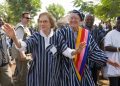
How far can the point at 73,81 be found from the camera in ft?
18.7

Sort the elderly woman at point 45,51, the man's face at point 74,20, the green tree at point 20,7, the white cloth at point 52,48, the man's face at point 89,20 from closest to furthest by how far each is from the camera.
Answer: the white cloth at point 52,48
the elderly woman at point 45,51
the man's face at point 74,20
the man's face at point 89,20
the green tree at point 20,7

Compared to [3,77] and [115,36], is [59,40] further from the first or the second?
[3,77]

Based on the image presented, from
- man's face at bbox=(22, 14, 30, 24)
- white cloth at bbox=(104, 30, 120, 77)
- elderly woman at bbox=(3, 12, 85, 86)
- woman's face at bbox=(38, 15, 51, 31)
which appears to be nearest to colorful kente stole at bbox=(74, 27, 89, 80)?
elderly woman at bbox=(3, 12, 85, 86)

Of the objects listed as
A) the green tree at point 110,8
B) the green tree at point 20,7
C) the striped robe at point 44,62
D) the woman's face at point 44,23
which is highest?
the green tree at point 20,7

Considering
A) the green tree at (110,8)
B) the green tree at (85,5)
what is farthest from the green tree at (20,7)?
the green tree at (110,8)

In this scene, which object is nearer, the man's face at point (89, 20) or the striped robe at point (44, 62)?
the striped robe at point (44, 62)

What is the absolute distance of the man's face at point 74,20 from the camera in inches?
224

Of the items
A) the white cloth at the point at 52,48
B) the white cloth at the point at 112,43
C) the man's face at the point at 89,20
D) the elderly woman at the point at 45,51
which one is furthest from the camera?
the man's face at the point at 89,20

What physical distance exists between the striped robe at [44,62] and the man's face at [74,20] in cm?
28

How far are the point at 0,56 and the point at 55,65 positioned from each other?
71.5 inches

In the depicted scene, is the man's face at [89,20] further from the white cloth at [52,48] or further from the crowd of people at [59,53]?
the white cloth at [52,48]

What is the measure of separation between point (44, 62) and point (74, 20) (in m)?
0.77

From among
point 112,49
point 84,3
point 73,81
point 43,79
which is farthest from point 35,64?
point 84,3

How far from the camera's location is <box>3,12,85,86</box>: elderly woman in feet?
18.3
